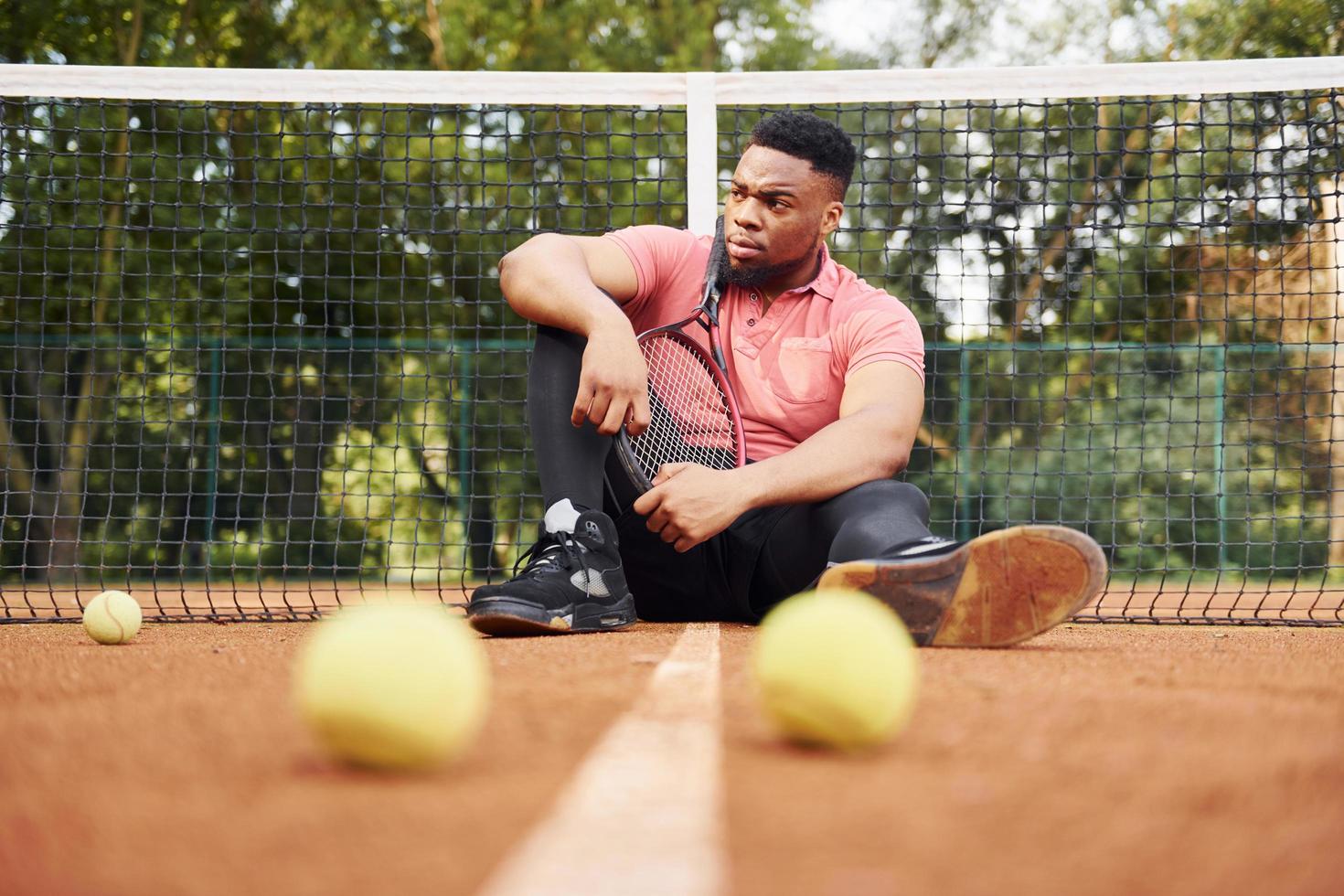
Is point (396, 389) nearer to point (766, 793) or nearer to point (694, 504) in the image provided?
point (694, 504)

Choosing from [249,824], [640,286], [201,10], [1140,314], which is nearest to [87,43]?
[201,10]

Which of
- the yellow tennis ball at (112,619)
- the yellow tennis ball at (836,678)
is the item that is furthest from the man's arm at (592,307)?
the yellow tennis ball at (112,619)

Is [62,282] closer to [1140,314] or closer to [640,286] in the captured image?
[640,286]

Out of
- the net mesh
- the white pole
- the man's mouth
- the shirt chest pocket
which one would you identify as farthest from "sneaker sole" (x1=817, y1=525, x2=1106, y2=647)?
the net mesh

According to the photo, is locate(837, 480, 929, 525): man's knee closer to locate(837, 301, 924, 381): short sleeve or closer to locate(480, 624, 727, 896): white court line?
locate(837, 301, 924, 381): short sleeve

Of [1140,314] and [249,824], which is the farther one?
[1140,314]

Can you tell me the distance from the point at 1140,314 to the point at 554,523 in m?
11.3

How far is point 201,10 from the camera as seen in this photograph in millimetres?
12023

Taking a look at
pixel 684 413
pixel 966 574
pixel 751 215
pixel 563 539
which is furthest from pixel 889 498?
pixel 751 215

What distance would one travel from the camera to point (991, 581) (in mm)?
2656

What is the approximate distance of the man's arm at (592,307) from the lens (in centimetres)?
296

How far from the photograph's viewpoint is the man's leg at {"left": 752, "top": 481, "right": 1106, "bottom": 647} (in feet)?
8.45

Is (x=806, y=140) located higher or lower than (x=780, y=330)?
higher

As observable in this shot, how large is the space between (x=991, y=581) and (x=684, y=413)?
3.61ft
